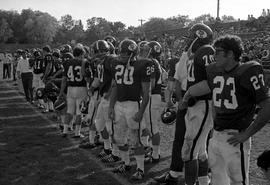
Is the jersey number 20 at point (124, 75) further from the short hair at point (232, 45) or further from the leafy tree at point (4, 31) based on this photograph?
the leafy tree at point (4, 31)

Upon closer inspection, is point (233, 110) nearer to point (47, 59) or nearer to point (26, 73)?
point (47, 59)

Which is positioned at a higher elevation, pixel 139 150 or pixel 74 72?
pixel 74 72

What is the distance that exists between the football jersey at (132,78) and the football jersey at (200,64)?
941 mm

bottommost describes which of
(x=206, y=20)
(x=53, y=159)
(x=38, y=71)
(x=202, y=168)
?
(x=53, y=159)

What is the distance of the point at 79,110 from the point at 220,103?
520 centimetres

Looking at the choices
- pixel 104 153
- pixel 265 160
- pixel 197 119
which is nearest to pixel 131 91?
pixel 197 119

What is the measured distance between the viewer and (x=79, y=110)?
27.5 feet

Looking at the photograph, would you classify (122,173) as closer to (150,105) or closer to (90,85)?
(150,105)

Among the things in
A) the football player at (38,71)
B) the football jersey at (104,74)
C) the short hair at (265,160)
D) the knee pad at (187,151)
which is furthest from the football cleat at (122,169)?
the football player at (38,71)

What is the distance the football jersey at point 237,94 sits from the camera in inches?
130

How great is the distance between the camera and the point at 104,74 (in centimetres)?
692

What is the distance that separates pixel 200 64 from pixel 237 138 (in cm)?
135

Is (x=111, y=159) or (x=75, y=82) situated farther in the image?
(x=75, y=82)

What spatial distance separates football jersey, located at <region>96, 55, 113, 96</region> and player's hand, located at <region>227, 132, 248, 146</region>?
3.44 meters
